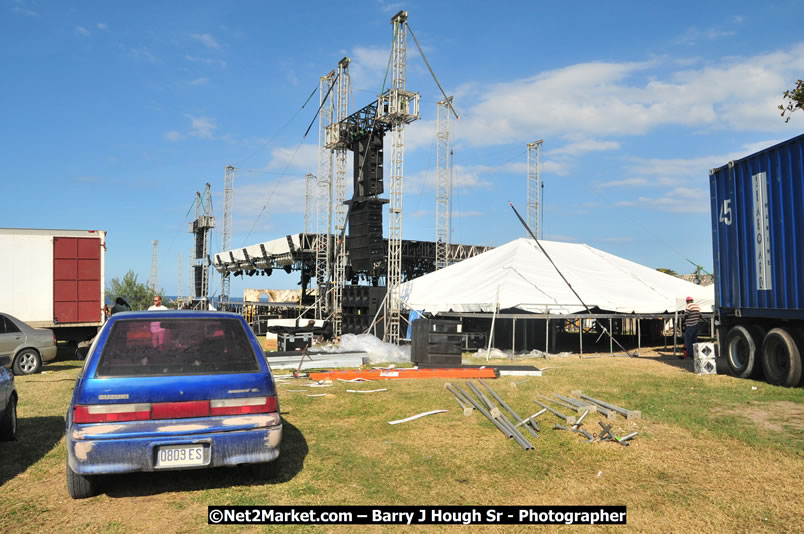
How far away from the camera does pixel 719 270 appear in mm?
13500

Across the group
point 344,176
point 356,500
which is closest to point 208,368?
point 356,500

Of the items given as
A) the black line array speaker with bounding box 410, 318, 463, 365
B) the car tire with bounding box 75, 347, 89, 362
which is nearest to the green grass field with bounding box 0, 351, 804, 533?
the car tire with bounding box 75, 347, 89, 362

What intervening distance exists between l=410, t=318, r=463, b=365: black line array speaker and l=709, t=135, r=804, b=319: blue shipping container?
249 inches

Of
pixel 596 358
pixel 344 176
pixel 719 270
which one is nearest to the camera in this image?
pixel 719 270

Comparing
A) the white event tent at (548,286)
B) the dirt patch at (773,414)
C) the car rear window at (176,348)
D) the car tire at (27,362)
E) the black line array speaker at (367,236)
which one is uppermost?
the black line array speaker at (367,236)

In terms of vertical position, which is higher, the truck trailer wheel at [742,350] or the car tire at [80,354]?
the car tire at [80,354]

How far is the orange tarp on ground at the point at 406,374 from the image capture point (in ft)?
39.5

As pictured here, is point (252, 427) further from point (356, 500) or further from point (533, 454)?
point (533, 454)

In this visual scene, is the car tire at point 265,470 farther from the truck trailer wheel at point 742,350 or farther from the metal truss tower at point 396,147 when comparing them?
the metal truss tower at point 396,147

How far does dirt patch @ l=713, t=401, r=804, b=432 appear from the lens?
7832mm

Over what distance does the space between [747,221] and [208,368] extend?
39.4 feet

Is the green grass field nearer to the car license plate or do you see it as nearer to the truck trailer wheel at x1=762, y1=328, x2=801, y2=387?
the car license plate

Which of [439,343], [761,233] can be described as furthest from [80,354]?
[761,233]

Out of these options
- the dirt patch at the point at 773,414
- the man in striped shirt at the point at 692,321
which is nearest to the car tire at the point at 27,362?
the dirt patch at the point at 773,414
